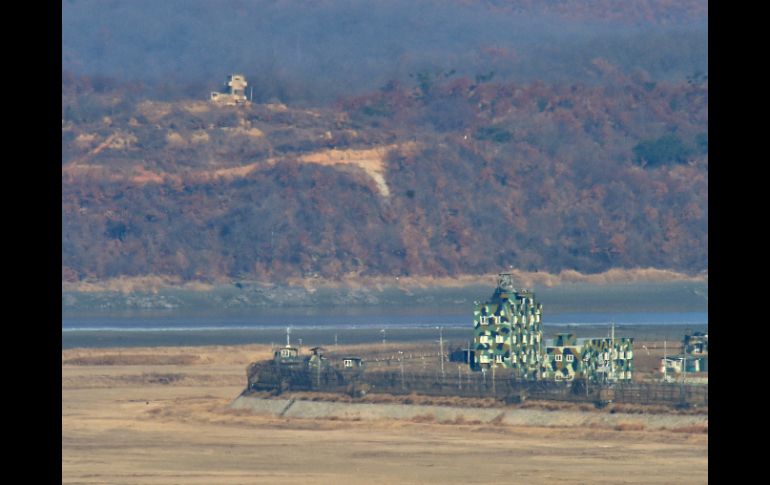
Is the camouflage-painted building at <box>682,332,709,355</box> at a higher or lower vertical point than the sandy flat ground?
higher

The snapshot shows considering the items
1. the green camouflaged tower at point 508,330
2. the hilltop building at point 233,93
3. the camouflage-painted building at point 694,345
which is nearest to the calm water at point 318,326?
the camouflage-painted building at point 694,345

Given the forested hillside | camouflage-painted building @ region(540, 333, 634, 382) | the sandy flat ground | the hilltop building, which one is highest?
the hilltop building

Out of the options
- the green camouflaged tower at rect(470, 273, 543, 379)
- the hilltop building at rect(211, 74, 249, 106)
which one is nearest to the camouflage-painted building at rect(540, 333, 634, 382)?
the green camouflaged tower at rect(470, 273, 543, 379)

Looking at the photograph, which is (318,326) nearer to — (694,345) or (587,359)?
(694,345)

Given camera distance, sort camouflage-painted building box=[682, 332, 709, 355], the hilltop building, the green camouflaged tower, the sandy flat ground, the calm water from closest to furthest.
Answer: the sandy flat ground < the green camouflaged tower < camouflage-painted building box=[682, 332, 709, 355] < the calm water < the hilltop building

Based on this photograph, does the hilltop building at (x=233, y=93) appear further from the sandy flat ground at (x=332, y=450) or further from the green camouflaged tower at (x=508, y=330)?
the green camouflaged tower at (x=508, y=330)

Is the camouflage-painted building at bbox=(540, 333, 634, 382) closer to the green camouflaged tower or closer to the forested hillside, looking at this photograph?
the green camouflaged tower

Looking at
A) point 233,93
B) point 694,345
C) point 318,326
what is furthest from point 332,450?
point 233,93
